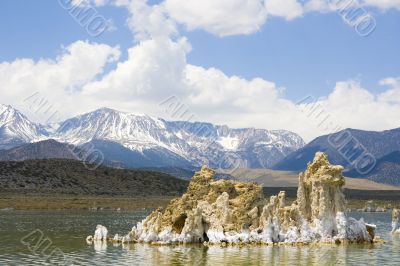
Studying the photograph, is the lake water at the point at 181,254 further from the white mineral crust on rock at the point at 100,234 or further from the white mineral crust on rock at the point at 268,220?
the white mineral crust on rock at the point at 268,220

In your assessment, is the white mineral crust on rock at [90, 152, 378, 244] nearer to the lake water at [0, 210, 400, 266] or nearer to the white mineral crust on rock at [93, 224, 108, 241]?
the white mineral crust on rock at [93, 224, 108, 241]

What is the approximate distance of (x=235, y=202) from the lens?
6669cm

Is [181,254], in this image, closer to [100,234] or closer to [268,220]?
[268,220]

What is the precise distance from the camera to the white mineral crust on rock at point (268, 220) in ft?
206

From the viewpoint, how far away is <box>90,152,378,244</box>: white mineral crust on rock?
62.8 metres

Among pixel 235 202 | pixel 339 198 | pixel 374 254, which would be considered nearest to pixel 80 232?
pixel 235 202

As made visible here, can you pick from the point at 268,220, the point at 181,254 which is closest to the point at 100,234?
the point at 181,254

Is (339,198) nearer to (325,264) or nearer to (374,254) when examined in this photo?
(374,254)

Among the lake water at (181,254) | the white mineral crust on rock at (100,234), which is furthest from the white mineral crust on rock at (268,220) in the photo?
the lake water at (181,254)

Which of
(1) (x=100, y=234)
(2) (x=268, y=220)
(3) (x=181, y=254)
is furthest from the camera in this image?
(1) (x=100, y=234)

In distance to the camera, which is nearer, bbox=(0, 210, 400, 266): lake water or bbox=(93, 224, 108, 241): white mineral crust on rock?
bbox=(0, 210, 400, 266): lake water

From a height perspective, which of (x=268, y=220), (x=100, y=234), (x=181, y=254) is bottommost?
(x=181, y=254)

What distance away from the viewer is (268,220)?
2442 inches

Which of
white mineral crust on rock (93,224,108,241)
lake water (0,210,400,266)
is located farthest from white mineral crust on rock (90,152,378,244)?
lake water (0,210,400,266)
